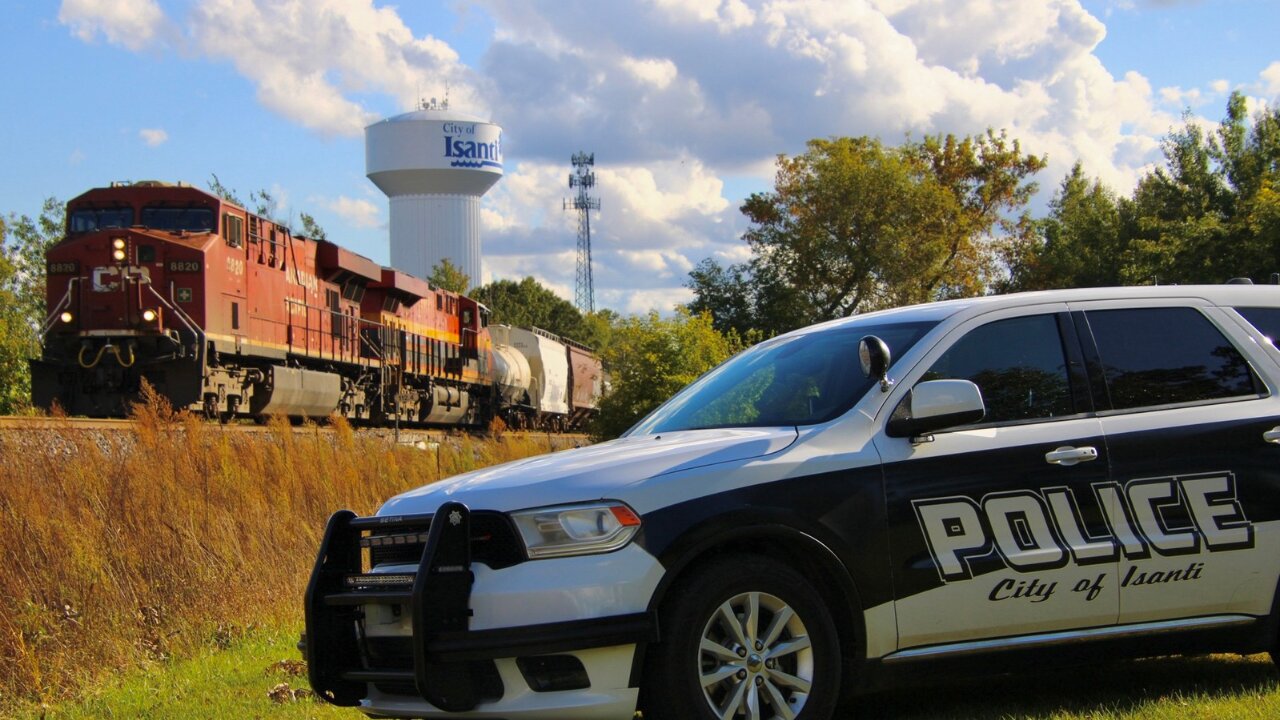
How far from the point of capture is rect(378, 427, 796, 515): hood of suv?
434cm

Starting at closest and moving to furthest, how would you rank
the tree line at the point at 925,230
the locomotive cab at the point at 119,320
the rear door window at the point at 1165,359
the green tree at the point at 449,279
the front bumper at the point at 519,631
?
1. the front bumper at the point at 519,631
2. the rear door window at the point at 1165,359
3. the locomotive cab at the point at 119,320
4. the tree line at the point at 925,230
5. the green tree at the point at 449,279

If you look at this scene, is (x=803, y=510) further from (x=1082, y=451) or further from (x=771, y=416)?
(x=1082, y=451)

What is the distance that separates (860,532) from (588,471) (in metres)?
1.05

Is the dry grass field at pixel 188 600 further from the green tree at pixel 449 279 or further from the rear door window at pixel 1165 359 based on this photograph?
the green tree at pixel 449 279

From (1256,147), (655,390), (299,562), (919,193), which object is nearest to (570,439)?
(655,390)

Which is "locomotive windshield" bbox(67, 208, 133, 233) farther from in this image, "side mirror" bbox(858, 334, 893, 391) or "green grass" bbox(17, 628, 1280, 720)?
"side mirror" bbox(858, 334, 893, 391)

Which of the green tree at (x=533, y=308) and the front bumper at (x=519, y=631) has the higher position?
the green tree at (x=533, y=308)

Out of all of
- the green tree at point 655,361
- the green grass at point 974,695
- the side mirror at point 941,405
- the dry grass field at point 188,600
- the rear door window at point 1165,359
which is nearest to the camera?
the side mirror at point 941,405

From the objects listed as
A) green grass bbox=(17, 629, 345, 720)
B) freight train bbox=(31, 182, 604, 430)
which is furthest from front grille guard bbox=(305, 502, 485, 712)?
freight train bbox=(31, 182, 604, 430)

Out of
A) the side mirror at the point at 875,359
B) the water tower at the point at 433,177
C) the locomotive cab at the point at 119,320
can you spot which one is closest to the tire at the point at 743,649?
the side mirror at the point at 875,359

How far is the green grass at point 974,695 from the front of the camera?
498 cm

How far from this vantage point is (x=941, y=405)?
4.66 m

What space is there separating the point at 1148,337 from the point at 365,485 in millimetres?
8058

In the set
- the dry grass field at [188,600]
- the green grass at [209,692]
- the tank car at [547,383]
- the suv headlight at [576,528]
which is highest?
the tank car at [547,383]
